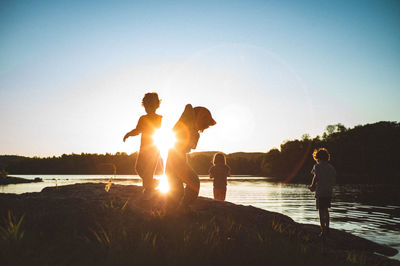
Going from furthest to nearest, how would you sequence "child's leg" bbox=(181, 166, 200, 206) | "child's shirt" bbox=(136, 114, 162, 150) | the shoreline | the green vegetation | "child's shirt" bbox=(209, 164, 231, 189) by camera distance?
"child's shirt" bbox=(209, 164, 231, 189) → "child's shirt" bbox=(136, 114, 162, 150) → "child's leg" bbox=(181, 166, 200, 206) → the shoreline → the green vegetation

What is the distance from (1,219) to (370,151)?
117 m

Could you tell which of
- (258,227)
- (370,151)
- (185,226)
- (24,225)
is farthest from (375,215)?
(370,151)

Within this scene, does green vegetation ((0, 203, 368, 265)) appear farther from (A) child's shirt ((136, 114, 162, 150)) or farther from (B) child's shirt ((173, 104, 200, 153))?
(A) child's shirt ((136, 114, 162, 150))

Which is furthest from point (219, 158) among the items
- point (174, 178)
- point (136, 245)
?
point (136, 245)

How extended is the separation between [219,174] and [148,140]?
449cm

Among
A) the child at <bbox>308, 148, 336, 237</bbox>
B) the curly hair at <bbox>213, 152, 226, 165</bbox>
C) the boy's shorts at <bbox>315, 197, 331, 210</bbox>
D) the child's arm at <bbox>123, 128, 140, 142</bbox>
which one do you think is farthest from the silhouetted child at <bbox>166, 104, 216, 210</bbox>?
the curly hair at <bbox>213, 152, 226, 165</bbox>

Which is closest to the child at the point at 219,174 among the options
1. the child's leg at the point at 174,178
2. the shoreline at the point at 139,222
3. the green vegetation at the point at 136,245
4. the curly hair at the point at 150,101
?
the shoreline at the point at 139,222

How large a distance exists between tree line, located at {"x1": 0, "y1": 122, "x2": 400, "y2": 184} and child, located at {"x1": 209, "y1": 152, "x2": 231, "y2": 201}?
2569 inches

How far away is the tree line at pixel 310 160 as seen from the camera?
99.7 meters

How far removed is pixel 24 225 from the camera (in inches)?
184

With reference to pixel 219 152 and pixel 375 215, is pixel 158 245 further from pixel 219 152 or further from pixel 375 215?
pixel 375 215

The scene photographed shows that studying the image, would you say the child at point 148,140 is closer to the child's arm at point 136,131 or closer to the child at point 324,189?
the child's arm at point 136,131

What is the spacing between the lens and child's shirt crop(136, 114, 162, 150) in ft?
20.8

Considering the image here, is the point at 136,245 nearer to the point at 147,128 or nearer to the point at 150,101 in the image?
the point at 147,128
